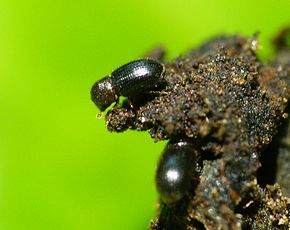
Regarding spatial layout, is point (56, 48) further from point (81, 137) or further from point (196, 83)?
point (196, 83)

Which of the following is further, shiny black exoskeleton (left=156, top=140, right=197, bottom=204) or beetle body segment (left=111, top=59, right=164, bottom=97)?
beetle body segment (left=111, top=59, right=164, bottom=97)

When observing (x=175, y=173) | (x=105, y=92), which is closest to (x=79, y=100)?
(x=105, y=92)

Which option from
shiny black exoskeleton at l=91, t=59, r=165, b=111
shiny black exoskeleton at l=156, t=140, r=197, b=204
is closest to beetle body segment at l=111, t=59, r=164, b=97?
shiny black exoskeleton at l=91, t=59, r=165, b=111

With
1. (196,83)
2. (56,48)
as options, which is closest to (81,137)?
(56,48)

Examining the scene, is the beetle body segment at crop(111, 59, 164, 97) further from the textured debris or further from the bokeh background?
the bokeh background

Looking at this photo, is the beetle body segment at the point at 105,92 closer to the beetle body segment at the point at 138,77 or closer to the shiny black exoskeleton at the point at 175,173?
the beetle body segment at the point at 138,77

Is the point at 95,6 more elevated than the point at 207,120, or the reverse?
the point at 95,6
